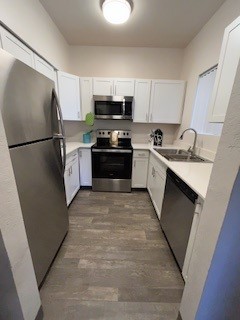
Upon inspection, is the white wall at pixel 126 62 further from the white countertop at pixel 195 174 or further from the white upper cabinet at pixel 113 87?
the white countertop at pixel 195 174

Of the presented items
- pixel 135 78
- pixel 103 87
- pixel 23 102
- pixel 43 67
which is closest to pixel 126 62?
pixel 135 78

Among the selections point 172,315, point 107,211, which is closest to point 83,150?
point 107,211

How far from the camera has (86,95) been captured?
2.84m

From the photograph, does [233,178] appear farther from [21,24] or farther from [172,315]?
[21,24]

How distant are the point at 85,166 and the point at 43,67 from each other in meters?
1.64

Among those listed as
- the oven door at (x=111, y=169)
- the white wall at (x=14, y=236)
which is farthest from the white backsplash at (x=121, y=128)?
the white wall at (x=14, y=236)

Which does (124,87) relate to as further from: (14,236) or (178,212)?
(14,236)

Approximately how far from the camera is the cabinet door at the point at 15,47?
128 centimetres

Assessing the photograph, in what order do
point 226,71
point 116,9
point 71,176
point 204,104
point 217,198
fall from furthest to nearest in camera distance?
point 71,176, point 204,104, point 116,9, point 226,71, point 217,198

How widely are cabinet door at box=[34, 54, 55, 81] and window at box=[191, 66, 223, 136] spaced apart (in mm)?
2261

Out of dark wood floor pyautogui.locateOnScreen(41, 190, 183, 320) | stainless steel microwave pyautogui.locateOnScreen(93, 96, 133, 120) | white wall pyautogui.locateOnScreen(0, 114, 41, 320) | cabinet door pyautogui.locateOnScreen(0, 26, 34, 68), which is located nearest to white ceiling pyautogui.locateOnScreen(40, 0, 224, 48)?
cabinet door pyautogui.locateOnScreen(0, 26, 34, 68)

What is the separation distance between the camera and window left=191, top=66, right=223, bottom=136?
2066 mm

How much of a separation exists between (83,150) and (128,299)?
2159 millimetres

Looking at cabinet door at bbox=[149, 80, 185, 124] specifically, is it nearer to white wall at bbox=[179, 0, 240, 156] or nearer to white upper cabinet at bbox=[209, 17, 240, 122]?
white wall at bbox=[179, 0, 240, 156]
